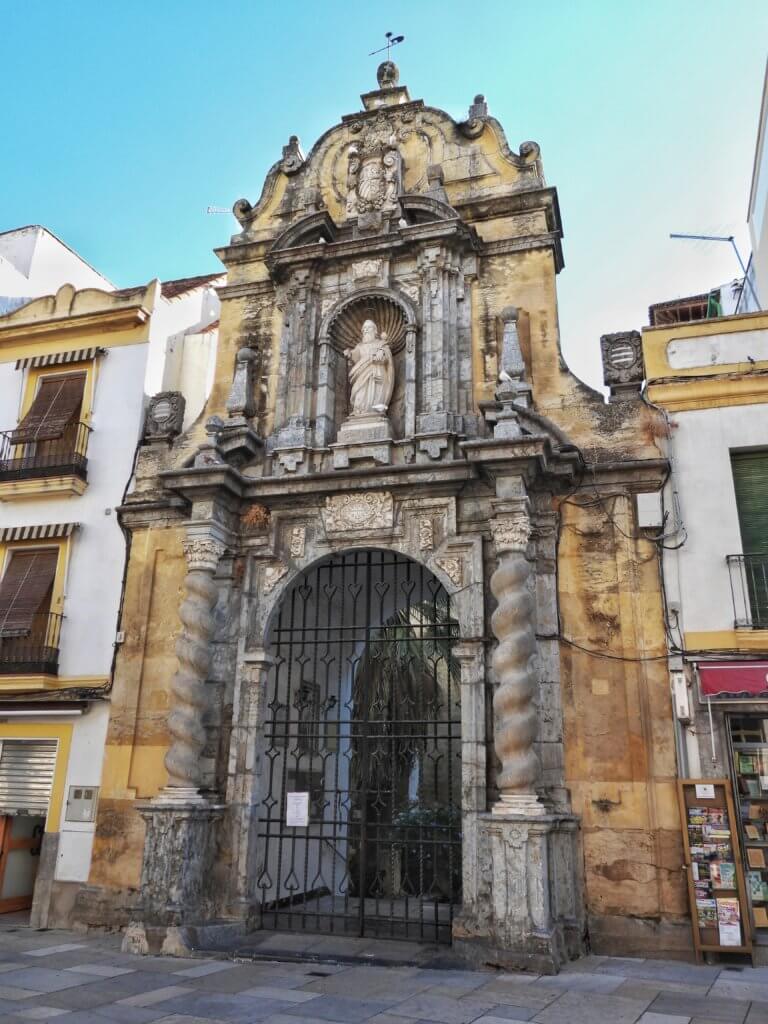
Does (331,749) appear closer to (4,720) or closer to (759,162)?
(4,720)

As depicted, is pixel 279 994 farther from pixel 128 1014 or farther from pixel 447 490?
pixel 447 490

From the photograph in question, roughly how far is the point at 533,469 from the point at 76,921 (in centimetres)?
728

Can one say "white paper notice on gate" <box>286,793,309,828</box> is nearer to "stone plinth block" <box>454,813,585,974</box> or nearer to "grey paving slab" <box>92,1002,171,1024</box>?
"stone plinth block" <box>454,813,585,974</box>

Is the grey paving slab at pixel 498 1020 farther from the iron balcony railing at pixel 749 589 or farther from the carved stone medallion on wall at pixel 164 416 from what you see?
the carved stone medallion on wall at pixel 164 416

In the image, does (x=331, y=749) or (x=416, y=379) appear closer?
(x=416, y=379)

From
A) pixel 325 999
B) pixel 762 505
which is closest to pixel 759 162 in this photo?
pixel 762 505

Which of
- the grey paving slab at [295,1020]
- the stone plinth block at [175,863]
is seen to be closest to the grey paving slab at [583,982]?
the grey paving slab at [295,1020]

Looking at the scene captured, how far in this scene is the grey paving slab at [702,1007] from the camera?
5895 mm

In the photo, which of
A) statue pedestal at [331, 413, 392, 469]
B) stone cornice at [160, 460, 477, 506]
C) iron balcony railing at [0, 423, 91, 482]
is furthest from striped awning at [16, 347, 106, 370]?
statue pedestal at [331, 413, 392, 469]

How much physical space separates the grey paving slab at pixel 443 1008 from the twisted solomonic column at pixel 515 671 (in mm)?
1738

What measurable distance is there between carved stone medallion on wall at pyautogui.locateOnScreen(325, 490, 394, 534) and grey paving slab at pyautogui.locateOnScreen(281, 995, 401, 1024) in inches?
188

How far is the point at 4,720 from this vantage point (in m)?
10.9

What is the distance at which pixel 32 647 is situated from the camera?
1095 cm

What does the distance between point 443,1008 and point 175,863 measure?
11.3 ft
